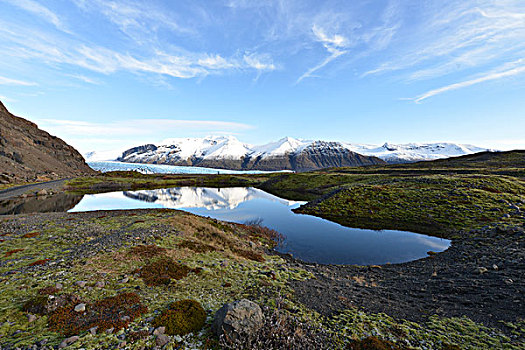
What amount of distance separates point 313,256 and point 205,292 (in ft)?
59.0

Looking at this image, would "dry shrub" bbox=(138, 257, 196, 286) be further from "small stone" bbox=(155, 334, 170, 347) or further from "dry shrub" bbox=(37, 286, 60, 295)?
"small stone" bbox=(155, 334, 170, 347)

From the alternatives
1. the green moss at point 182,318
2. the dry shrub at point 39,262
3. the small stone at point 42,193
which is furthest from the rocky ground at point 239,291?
the small stone at point 42,193

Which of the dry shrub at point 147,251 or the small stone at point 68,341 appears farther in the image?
the dry shrub at point 147,251

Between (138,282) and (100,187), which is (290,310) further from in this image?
(100,187)

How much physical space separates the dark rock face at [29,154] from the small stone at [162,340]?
14807 centimetres

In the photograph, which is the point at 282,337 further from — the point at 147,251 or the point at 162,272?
the point at 147,251

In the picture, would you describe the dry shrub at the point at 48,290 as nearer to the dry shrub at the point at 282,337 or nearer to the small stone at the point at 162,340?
the small stone at the point at 162,340

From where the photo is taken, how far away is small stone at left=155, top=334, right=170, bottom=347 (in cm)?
901

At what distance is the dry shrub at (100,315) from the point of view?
948cm

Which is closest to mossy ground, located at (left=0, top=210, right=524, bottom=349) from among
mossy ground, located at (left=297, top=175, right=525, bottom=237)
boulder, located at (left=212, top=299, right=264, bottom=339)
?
boulder, located at (left=212, top=299, right=264, bottom=339)

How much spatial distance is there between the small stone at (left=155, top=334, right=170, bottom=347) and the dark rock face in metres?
148

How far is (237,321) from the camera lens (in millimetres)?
9570

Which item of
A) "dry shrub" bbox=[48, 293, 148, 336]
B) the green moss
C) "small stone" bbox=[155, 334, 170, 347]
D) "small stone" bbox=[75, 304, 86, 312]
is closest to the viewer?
"small stone" bbox=[155, 334, 170, 347]

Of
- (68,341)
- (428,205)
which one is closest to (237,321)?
(68,341)
